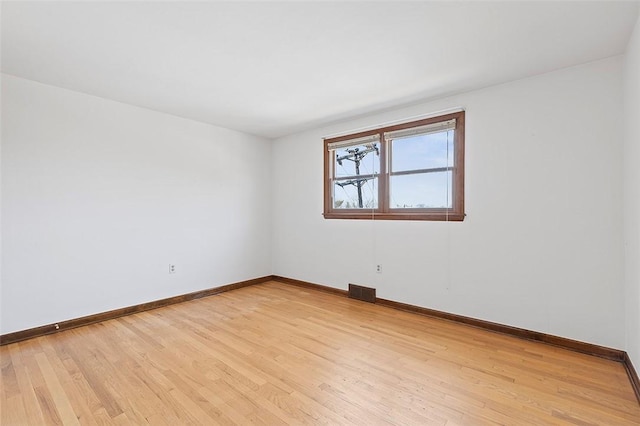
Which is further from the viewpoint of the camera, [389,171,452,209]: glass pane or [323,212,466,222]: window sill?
[389,171,452,209]: glass pane

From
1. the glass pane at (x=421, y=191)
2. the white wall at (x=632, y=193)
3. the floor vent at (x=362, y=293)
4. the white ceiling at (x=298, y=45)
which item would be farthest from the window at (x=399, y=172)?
the white wall at (x=632, y=193)

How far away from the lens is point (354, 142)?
4.18 metres

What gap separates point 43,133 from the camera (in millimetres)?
2922

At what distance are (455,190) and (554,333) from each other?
1609mm

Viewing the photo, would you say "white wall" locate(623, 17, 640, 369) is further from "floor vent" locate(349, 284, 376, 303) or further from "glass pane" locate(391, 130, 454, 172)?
"floor vent" locate(349, 284, 376, 303)

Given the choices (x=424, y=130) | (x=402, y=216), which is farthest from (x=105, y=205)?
(x=424, y=130)

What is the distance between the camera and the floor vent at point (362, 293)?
3908mm

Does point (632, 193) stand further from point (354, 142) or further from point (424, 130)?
point (354, 142)

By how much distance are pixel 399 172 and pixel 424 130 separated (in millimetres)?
584

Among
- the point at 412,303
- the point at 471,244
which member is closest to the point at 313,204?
the point at 412,303

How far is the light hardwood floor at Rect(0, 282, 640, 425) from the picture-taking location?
1.74 meters

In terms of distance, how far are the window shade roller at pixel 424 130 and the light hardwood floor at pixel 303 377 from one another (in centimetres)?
218

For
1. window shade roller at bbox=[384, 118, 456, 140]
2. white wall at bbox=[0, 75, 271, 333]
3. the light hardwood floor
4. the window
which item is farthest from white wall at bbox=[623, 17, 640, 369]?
white wall at bbox=[0, 75, 271, 333]

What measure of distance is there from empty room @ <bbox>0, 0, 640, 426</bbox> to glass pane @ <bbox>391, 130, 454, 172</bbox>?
0.03 meters
